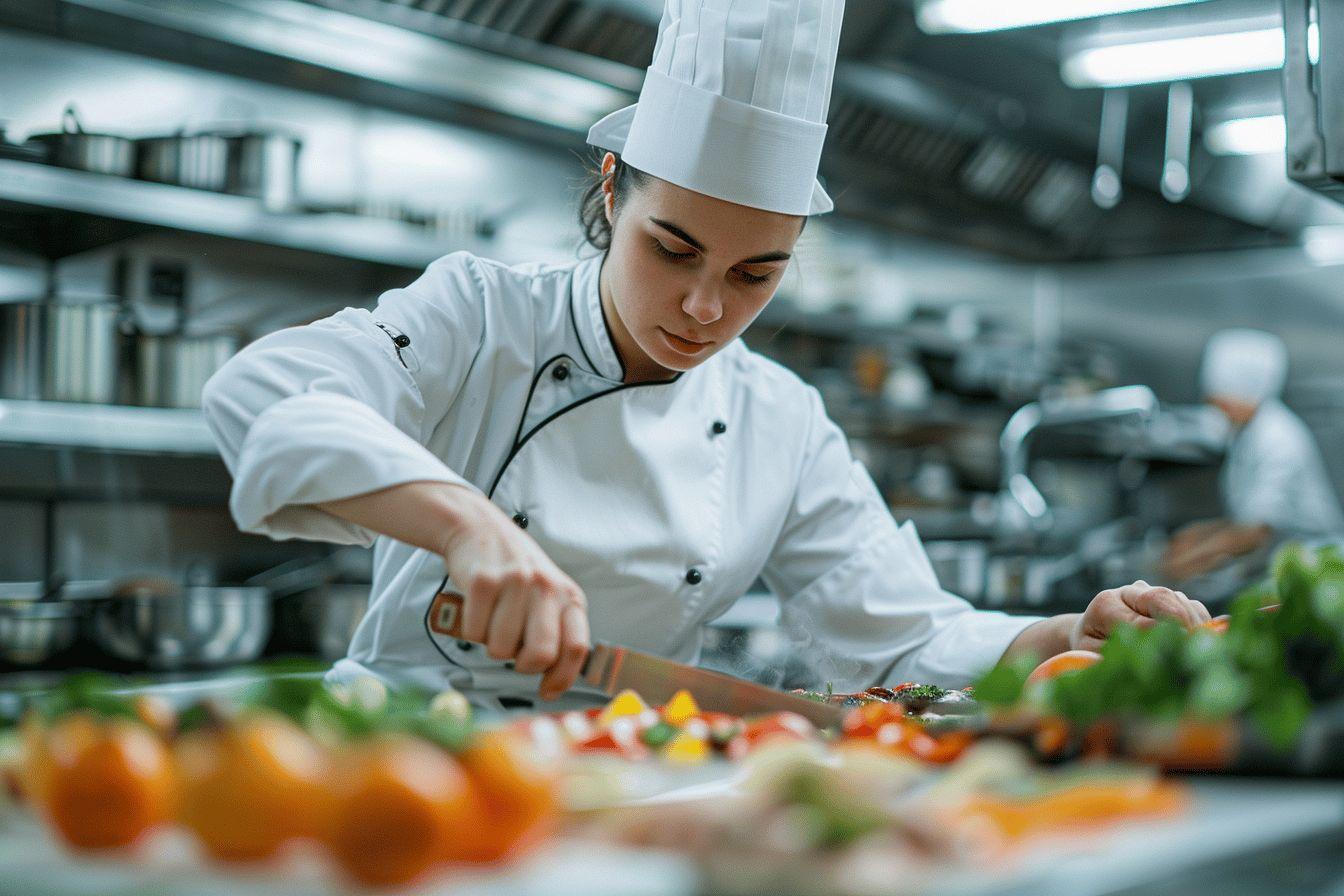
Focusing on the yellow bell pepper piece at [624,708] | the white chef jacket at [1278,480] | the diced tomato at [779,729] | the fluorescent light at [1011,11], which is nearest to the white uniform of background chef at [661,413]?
the yellow bell pepper piece at [624,708]

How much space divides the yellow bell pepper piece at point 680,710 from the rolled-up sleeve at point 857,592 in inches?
24.5

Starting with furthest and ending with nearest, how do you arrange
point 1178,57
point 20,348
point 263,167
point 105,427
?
point 1178,57 → point 263,167 → point 105,427 → point 20,348

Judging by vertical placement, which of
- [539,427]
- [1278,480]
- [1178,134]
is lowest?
[1278,480]

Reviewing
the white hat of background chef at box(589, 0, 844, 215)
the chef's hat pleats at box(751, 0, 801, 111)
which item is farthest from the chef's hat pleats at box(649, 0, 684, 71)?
the chef's hat pleats at box(751, 0, 801, 111)

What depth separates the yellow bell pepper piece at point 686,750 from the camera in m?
1.13

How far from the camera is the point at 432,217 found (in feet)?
12.9

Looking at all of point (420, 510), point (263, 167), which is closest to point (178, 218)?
point (263, 167)

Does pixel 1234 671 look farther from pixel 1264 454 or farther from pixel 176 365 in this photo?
pixel 1264 454

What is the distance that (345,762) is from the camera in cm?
70

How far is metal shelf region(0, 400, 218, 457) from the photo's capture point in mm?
3115

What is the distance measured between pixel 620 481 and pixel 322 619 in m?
1.78

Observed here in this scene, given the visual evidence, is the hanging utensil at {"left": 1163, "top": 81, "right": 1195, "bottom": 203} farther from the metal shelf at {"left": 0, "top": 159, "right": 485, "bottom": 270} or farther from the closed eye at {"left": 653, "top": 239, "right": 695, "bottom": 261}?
the closed eye at {"left": 653, "top": 239, "right": 695, "bottom": 261}

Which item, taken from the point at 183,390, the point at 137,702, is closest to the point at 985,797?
the point at 137,702

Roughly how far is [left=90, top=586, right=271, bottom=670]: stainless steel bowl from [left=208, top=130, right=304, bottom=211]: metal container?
1.06 metres
